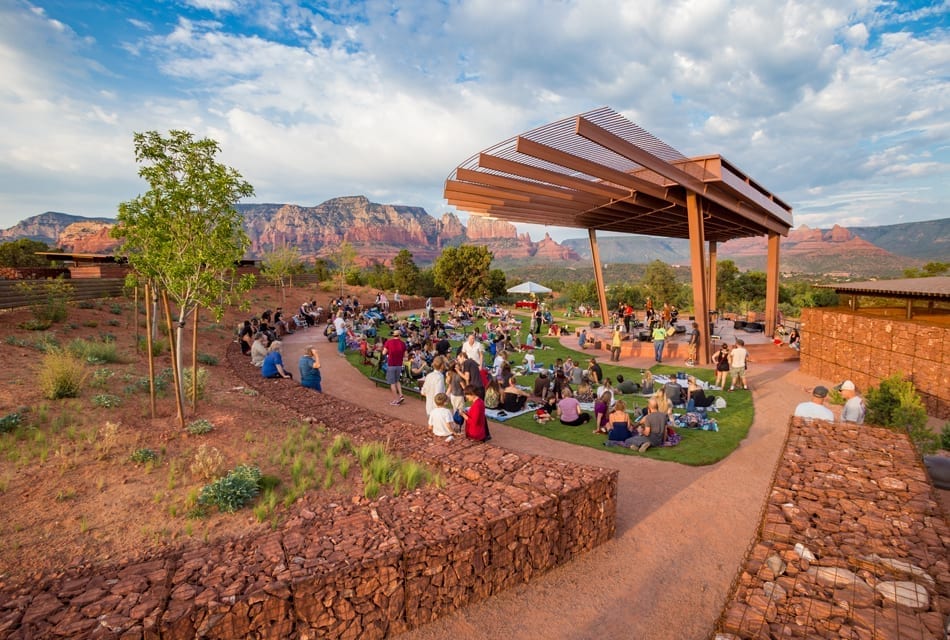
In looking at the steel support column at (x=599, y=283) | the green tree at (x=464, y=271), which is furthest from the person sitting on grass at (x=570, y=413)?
the green tree at (x=464, y=271)

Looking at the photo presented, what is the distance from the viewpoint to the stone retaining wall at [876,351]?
1003 centimetres

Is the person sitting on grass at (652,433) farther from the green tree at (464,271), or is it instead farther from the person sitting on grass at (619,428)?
the green tree at (464,271)

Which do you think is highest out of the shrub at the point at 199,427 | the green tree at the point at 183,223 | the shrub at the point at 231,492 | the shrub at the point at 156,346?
the green tree at the point at 183,223

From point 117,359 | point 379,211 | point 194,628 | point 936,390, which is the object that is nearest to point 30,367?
point 117,359

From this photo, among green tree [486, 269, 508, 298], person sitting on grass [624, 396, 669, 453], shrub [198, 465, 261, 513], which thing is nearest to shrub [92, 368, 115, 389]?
shrub [198, 465, 261, 513]

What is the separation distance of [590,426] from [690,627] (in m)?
5.48

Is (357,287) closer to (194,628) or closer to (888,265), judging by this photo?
(194,628)

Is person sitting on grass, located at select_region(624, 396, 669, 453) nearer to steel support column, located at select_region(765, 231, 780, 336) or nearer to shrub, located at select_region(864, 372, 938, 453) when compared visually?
shrub, located at select_region(864, 372, 938, 453)

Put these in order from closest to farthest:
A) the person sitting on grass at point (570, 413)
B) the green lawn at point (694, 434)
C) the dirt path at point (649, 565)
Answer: the dirt path at point (649, 565) < the green lawn at point (694, 434) < the person sitting on grass at point (570, 413)

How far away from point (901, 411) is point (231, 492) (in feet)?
34.8

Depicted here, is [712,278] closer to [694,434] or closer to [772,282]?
[772,282]

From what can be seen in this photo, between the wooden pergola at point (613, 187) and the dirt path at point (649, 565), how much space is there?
6985 mm

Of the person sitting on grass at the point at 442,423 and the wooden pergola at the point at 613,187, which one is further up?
the wooden pergola at the point at 613,187

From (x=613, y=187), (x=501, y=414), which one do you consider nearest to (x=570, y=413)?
(x=501, y=414)
